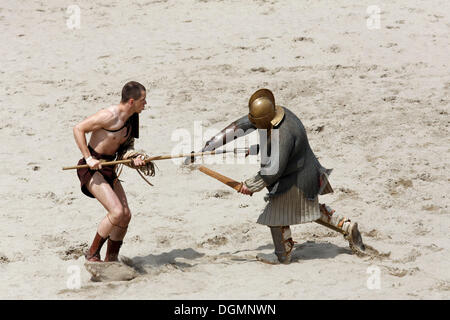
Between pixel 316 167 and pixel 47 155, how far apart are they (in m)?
3.98

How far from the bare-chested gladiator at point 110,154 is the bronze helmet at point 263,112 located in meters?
0.89

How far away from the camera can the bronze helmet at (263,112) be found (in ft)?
20.6

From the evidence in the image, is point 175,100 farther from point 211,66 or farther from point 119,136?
point 119,136

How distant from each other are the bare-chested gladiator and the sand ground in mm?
428

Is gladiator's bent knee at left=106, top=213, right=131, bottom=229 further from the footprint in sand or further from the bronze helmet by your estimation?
the bronze helmet

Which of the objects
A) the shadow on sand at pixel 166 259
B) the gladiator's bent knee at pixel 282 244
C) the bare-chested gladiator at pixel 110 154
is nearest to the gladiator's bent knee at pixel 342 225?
the gladiator's bent knee at pixel 282 244

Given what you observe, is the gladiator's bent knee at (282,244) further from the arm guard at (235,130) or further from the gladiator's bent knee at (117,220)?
the gladiator's bent knee at (117,220)

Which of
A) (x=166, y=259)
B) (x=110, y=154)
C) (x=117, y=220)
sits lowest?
(x=166, y=259)

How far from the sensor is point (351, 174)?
8539mm

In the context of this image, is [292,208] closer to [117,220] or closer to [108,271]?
[117,220]

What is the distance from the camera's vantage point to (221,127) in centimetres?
980

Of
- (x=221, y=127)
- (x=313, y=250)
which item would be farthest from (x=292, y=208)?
(x=221, y=127)

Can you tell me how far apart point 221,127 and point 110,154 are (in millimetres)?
3387
